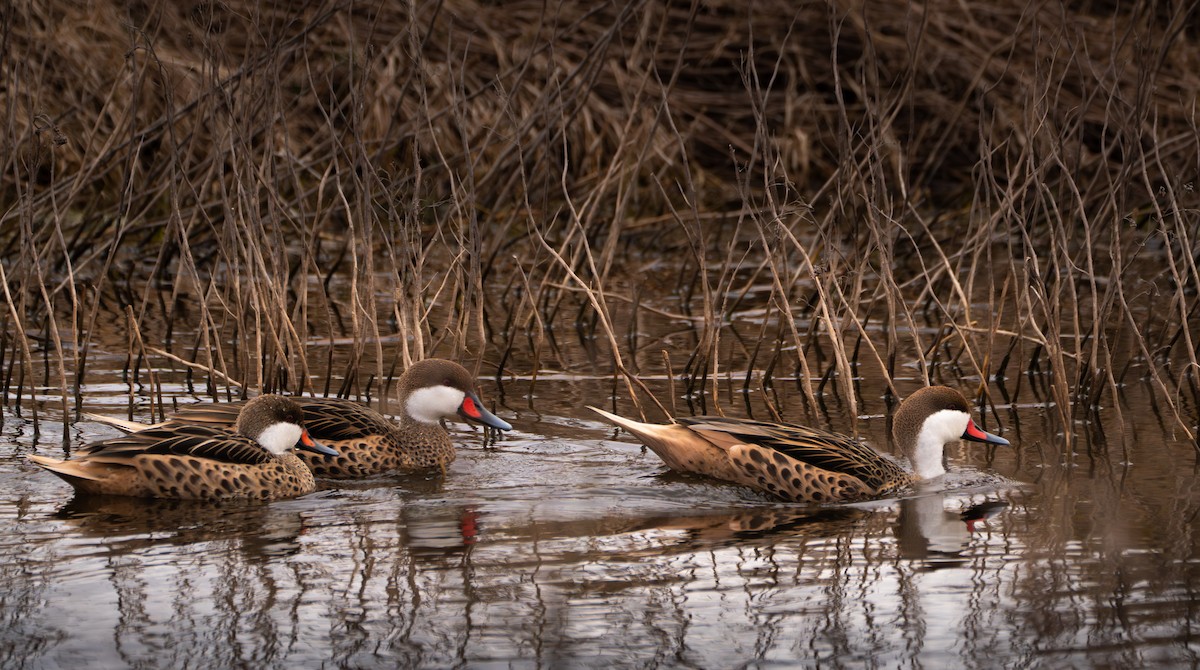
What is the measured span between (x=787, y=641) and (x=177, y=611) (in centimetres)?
178

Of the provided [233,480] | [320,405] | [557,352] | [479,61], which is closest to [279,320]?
[320,405]

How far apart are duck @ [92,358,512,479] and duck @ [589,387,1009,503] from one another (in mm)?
755

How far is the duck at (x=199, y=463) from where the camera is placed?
6.43 meters

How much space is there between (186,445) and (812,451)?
2472mm

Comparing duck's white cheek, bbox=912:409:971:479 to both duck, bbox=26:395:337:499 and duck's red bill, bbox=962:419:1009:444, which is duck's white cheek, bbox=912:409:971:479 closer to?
duck's red bill, bbox=962:419:1009:444

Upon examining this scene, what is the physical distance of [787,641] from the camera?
15.7 feet

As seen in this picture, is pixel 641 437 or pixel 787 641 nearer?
pixel 787 641

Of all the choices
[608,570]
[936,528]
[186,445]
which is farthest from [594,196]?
[608,570]

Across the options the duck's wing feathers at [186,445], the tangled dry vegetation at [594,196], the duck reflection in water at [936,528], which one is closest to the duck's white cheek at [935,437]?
the duck reflection in water at [936,528]

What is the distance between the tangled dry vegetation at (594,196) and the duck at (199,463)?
91 centimetres

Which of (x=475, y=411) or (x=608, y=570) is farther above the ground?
(x=475, y=411)

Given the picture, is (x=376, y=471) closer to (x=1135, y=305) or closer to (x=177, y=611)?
(x=177, y=611)

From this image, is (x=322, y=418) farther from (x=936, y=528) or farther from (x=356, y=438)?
(x=936, y=528)

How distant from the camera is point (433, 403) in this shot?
7441 millimetres
